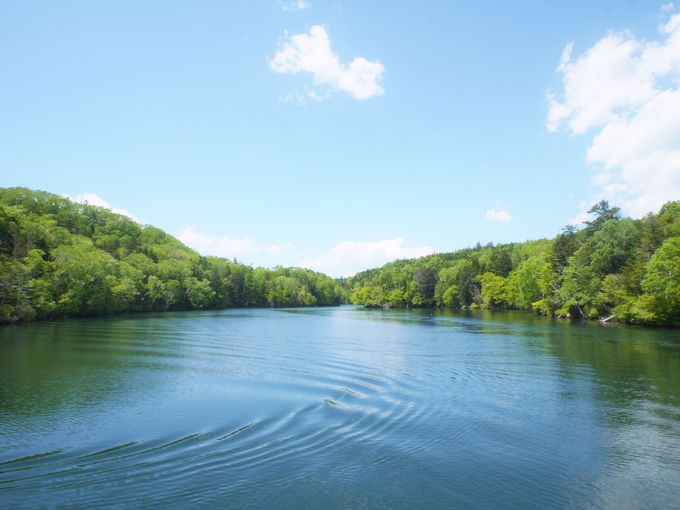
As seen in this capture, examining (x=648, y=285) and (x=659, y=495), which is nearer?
(x=659, y=495)

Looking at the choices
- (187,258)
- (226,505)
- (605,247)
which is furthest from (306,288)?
(226,505)

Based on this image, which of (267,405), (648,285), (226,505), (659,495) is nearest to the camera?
(226,505)

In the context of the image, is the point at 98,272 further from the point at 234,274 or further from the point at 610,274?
the point at 610,274

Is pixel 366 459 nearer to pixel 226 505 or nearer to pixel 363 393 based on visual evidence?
pixel 226 505

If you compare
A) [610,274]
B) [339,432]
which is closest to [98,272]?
[339,432]

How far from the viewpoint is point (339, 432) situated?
49.3ft

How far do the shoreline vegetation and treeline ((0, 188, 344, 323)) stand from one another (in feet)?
0.84

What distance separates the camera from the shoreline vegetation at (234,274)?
186 ft

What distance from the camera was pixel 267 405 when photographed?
18.4 metres

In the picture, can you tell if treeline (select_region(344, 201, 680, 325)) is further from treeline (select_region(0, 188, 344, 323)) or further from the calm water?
treeline (select_region(0, 188, 344, 323))

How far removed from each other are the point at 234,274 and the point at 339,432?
476 ft

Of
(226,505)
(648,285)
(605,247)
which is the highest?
(605,247)

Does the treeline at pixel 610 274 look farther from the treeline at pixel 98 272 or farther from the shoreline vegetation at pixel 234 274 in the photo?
the treeline at pixel 98 272

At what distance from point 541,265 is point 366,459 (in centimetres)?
9822
